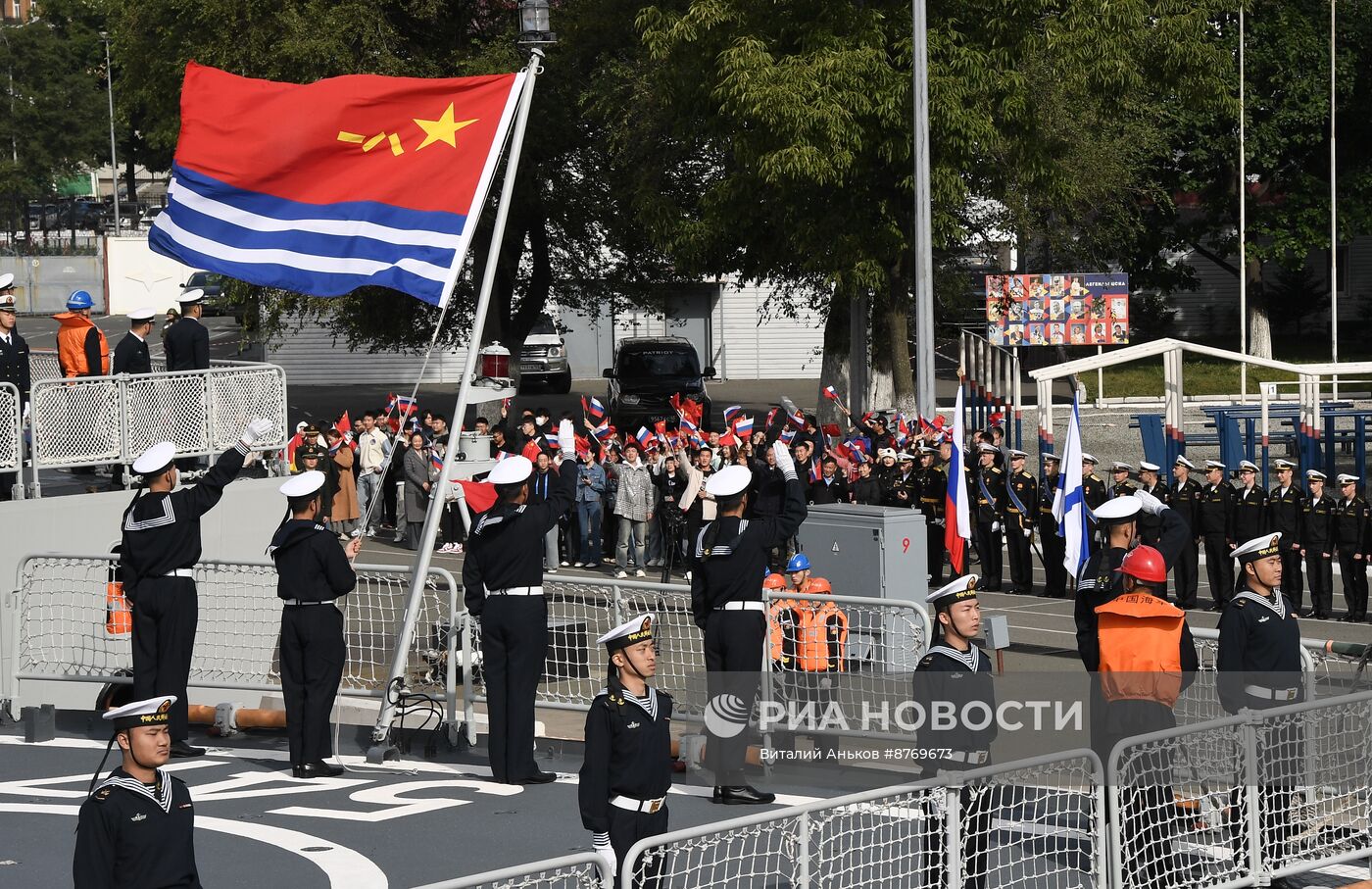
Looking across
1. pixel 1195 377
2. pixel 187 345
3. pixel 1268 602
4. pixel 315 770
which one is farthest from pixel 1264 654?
pixel 1195 377

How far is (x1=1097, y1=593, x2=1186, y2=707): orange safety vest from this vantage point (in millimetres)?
8312

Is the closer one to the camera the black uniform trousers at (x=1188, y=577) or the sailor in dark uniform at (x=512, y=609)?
the sailor in dark uniform at (x=512, y=609)

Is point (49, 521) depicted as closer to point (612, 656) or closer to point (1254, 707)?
point (612, 656)

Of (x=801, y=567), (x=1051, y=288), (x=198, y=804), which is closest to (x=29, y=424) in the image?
(x=198, y=804)

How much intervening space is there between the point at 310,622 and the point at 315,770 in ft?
2.95

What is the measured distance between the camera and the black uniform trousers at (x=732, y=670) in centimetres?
991

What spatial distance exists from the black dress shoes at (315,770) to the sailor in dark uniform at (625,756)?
3.86 m

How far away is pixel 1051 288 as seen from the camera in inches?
1212

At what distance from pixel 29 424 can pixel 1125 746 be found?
1016 centimetres

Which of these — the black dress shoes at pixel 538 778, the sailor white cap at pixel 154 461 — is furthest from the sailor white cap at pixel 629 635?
the sailor white cap at pixel 154 461

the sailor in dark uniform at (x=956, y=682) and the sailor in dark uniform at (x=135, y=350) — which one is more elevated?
the sailor in dark uniform at (x=135, y=350)

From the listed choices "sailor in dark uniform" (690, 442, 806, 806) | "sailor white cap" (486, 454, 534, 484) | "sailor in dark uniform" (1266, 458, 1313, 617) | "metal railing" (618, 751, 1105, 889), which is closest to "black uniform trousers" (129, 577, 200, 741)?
"sailor white cap" (486, 454, 534, 484)

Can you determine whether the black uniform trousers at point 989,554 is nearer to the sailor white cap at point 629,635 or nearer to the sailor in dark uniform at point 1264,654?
the sailor in dark uniform at point 1264,654

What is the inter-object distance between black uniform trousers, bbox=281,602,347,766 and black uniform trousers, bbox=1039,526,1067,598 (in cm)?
1111
